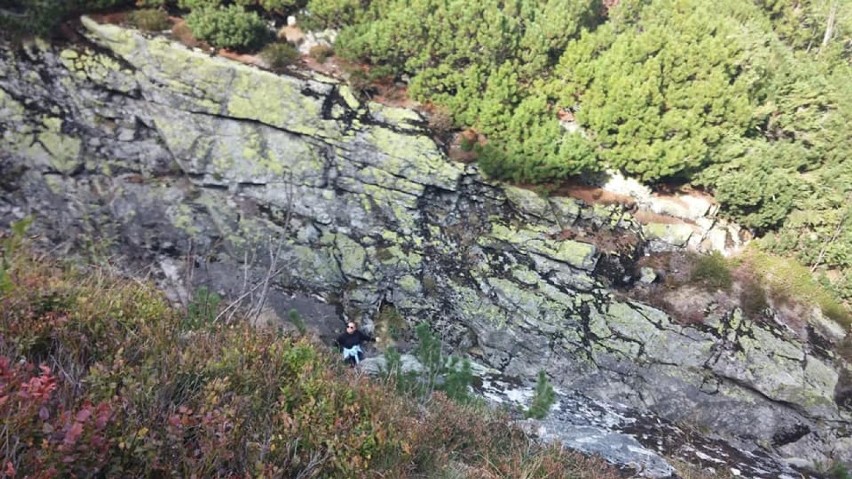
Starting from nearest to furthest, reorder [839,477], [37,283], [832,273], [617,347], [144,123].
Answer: [37,283] < [839,477] < [617,347] < [832,273] < [144,123]

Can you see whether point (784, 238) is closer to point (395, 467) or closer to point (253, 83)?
point (395, 467)

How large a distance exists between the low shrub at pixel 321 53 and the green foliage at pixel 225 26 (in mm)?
1406

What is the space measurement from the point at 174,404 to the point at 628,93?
1083 centimetres

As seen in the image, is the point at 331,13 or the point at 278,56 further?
the point at 331,13

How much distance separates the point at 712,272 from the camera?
11367 mm

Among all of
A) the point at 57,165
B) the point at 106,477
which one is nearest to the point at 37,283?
the point at 106,477

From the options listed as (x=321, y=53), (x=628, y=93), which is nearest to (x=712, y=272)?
(x=628, y=93)

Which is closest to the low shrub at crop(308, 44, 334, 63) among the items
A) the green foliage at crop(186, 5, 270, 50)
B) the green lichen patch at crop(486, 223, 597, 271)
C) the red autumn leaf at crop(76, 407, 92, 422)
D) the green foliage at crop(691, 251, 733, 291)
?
the green foliage at crop(186, 5, 270, 50)

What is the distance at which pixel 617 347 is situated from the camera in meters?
10.7

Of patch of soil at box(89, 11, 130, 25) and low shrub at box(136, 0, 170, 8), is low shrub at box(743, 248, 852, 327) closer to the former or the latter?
low shrub at box(136, 0, 170, 8)

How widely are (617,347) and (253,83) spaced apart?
10.2 metres

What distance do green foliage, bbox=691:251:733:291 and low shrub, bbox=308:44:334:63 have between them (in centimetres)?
1015

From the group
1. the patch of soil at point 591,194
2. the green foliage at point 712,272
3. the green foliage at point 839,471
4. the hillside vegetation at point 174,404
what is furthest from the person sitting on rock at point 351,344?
the green foliage at point 839,471

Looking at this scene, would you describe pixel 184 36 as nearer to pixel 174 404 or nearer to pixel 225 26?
pixel 225 26
